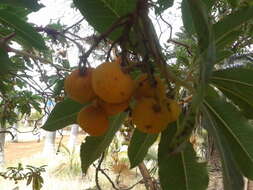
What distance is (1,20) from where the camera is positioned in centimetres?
108

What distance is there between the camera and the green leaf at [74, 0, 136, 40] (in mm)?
657

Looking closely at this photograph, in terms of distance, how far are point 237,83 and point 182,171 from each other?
249 millimetres

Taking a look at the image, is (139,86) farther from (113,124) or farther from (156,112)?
(113,124)

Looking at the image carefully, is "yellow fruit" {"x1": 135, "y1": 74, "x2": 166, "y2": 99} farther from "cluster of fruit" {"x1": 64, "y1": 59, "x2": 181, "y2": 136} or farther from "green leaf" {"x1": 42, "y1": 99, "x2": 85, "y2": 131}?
"green leaf" {"x1": 42, "y1": 99, "x2": 85, "y2": 131}

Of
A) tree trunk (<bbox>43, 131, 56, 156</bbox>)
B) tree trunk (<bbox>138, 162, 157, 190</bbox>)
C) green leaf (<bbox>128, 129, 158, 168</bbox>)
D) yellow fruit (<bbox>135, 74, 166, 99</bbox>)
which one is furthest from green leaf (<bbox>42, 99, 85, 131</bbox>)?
tree trunk (<bbox>43, 131, 56, 156</bbox>)

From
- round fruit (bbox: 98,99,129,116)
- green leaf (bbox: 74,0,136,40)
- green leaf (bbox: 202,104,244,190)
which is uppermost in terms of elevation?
green leaf (bbox: 74,0,136,40)

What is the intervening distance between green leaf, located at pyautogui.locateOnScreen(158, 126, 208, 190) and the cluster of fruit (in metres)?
0.30

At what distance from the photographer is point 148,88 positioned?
0.52 m

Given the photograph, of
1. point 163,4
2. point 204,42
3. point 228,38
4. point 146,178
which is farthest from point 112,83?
point 146,178

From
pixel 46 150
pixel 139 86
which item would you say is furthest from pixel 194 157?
pixel 46 150

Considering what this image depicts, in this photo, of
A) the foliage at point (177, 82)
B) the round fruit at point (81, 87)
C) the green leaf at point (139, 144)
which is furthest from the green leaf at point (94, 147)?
the round fruit at point (81, 87)

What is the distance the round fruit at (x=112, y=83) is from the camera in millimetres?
478

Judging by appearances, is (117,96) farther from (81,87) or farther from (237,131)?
(237,131)

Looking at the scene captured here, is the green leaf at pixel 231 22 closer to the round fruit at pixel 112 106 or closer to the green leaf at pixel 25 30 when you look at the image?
the round fruit at pixel 112 106
